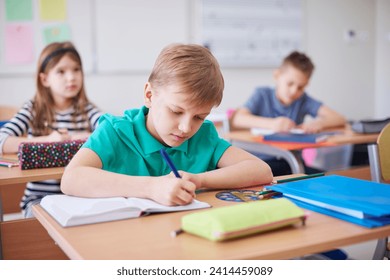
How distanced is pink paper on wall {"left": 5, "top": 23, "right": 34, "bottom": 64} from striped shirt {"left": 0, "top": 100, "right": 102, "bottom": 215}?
1.52 metres

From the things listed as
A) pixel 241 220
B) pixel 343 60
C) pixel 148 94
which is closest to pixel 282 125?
pixel 148 94

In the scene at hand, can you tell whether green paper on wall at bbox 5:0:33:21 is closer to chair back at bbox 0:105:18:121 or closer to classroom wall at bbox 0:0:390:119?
chair back at bbox 0:105:18:121

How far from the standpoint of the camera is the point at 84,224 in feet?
3.34

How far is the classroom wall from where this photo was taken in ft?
15.6

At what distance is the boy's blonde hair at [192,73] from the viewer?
1.27 meters

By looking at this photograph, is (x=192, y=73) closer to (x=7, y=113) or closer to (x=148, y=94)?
(x=148, y=94)

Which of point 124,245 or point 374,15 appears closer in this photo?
point 124,245

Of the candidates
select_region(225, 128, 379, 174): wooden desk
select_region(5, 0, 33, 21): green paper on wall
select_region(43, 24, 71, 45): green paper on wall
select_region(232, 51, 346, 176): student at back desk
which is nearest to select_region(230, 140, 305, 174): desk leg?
select_region(225, 128, 379, 174): wooden desk

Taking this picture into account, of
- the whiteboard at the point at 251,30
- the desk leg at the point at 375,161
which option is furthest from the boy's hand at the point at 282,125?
the whiteboard at the point at 251,30

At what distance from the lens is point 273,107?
331cm

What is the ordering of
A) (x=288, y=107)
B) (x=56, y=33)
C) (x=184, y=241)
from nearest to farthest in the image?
(x=184, y=241) < (x=288, y=107) < (x=56, y=33)
